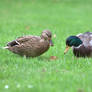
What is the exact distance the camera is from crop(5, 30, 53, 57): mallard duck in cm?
701

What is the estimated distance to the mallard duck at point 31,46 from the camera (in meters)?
7.01

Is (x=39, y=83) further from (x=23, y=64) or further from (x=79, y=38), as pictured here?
(x=79, y=38)

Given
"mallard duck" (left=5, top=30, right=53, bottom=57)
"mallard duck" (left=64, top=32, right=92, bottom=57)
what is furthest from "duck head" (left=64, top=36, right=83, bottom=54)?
Result: "mallard duck" (left=5, top=30, right=53, bottom=57)

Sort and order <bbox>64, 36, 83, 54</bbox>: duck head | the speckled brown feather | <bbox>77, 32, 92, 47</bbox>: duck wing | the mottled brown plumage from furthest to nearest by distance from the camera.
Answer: <bbox>77, 32, 92, 47</bbox>: duck wing, the mottled brown plumage, <bbox>64, 36, 83, 54</bbox>: duck head, the speckled brown feather

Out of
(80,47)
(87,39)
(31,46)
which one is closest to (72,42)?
(80,47)

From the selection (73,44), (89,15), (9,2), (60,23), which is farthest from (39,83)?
(9,2)

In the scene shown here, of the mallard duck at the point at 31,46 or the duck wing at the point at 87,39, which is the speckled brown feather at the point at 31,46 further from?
the duck wing at the point at 87,39

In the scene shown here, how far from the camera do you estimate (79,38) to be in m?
7.88

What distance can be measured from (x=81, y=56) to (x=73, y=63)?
119 centimetres

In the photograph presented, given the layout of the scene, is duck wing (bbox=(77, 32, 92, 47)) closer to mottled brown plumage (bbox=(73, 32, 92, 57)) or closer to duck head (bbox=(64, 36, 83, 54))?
mottled brown plumage (bbox=(73, 32, 92, 57))

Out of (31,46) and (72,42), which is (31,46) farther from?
(72,42)

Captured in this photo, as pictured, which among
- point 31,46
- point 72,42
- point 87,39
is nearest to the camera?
point 31,46

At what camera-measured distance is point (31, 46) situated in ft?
23.0

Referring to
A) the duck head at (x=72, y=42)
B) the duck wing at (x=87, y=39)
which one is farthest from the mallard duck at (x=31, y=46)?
the duck wing at (x=87, y=39)
